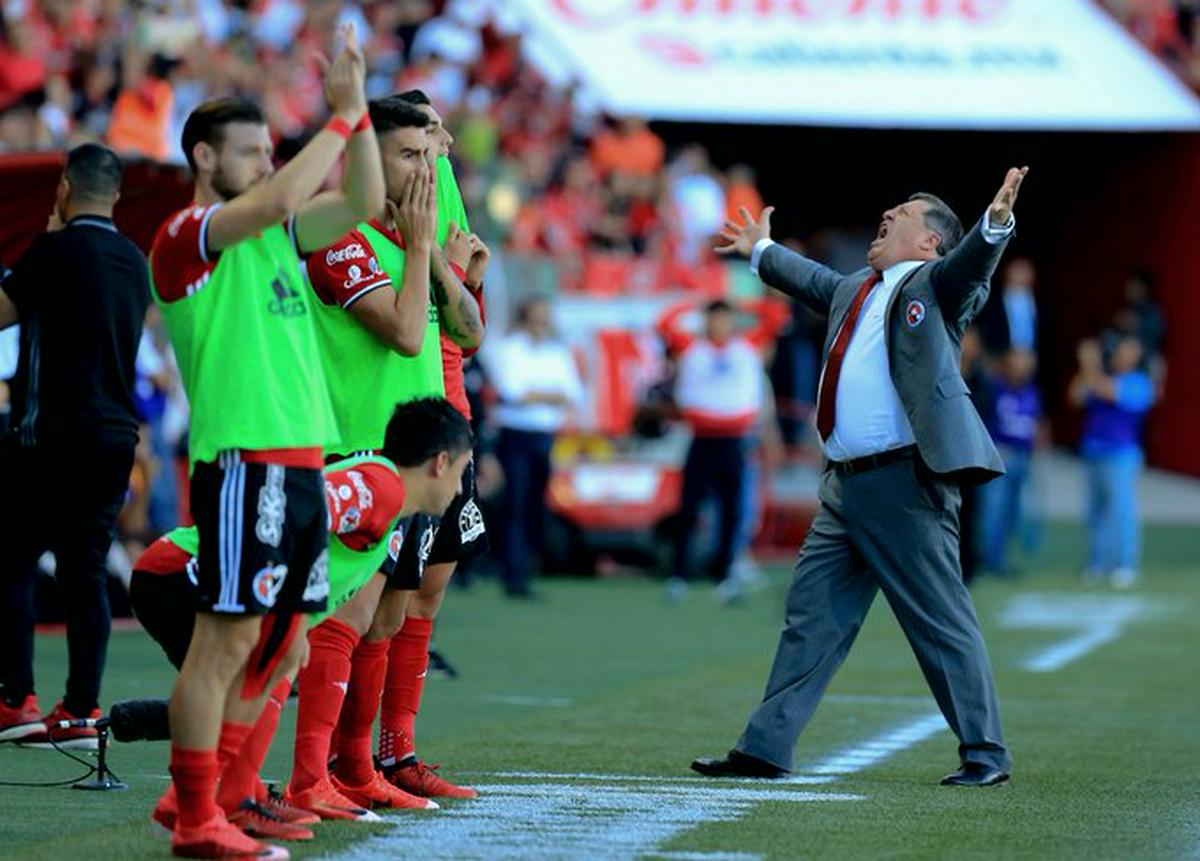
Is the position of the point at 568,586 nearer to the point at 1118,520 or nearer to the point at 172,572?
the point at 1118,520

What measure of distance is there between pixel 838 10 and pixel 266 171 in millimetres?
20939

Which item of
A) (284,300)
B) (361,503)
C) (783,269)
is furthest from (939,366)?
(284,300)

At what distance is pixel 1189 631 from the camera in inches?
607

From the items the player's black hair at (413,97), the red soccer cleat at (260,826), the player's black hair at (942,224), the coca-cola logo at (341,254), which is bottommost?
the red soccer cleat at (260,826)

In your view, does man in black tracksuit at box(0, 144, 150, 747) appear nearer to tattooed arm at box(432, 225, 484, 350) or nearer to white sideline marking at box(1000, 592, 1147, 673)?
tattooed arm at box(432, 225, 484, 350)

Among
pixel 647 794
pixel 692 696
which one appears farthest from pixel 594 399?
pixel 647 794

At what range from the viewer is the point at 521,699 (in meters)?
10.8

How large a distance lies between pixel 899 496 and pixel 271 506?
279 cm

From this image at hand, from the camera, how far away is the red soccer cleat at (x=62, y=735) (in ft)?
A: 27.9

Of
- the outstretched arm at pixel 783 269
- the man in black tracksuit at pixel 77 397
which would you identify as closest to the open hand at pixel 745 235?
the outstretched arm at pixel 783 269

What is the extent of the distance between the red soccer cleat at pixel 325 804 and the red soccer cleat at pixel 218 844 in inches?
26.9

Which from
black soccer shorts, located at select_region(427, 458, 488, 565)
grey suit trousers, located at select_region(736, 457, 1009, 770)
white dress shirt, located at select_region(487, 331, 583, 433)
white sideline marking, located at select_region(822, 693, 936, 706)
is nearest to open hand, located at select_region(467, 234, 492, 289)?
black soccer shorts, located at select_region(427, 458, 488, 565)

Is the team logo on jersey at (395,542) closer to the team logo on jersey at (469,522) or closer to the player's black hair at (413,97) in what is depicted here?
the team logo on jersey at (469,522)

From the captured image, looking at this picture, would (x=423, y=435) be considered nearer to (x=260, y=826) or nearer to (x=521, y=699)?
(x=260, y=826)
